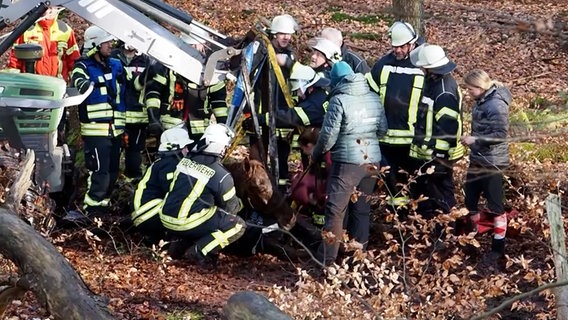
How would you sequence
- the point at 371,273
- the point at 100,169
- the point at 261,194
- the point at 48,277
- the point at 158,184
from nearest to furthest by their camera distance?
1. the point at 48,277
2. the point at 371,273
3. the point at 158,184
4. the point at 261,194
5. the point at 100,169

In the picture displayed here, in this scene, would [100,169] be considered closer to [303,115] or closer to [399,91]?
[303,115]

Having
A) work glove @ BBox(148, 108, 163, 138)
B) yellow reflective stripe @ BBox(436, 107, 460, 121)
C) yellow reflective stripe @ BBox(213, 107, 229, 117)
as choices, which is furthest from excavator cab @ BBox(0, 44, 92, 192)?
yellow reflective stripe @ BBox(436, 107, 460, 121)

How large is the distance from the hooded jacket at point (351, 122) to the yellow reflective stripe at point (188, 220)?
107 cm

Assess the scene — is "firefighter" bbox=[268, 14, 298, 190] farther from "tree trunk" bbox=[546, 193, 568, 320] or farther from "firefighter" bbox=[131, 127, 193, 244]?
"tree trunk" bbox=[546, 193, 568, 320]

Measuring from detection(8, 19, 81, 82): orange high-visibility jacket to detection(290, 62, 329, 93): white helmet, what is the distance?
2.94 metres

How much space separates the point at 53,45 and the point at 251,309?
699cm

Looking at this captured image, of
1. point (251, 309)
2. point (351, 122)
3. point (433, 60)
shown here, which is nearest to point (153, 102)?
point (351, 122)

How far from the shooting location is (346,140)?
8.54 metres

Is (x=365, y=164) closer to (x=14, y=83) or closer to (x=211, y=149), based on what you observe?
(x=211, y=149)

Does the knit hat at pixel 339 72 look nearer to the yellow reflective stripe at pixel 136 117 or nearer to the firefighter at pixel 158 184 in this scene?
the firefighter at pixel 158 184

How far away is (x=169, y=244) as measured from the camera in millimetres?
8930

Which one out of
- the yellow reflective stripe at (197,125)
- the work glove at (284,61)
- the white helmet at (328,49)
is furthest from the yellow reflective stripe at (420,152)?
the yellow reflective stripe at (197,125)

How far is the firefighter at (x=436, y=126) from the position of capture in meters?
8.74

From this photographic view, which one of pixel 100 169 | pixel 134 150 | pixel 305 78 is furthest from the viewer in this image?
pixel 134 150
